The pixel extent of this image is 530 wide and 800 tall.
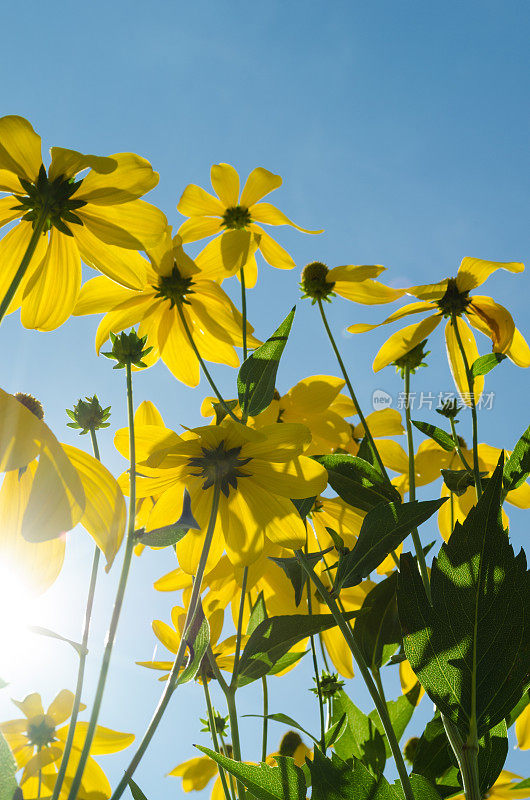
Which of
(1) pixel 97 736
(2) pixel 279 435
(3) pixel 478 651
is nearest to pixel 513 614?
(3) pixel 478 651

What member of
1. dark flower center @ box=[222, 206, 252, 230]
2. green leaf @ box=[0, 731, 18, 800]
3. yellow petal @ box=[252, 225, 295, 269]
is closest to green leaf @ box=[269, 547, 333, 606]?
green leaf @ box=[0, 731, 18, 800]

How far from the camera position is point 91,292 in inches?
32.6

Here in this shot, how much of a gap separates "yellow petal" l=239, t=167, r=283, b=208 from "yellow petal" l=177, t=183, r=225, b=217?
0.05m

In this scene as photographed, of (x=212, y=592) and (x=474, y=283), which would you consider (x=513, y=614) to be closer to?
(x=212, y=592)

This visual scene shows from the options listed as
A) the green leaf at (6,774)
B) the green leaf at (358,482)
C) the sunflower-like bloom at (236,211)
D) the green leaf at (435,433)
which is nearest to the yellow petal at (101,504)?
the green leaf at (6,774)

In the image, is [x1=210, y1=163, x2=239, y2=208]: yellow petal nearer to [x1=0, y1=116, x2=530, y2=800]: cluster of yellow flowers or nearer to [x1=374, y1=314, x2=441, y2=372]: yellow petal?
[x1=0, y1=116, x2=530, y2=800]: cluster of yellow flowers

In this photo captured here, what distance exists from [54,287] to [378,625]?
1.75 feet

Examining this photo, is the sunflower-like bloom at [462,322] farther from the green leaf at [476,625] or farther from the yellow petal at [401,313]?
the green leaf at [476,625]

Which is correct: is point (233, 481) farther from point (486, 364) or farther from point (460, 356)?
point (460, 356)

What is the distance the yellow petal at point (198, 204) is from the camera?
1.19 meters

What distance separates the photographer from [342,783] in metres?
0.51

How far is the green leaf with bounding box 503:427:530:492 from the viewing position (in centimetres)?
68

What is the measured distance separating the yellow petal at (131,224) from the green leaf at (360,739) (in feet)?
2.07

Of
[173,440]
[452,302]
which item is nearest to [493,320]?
[452,302]
